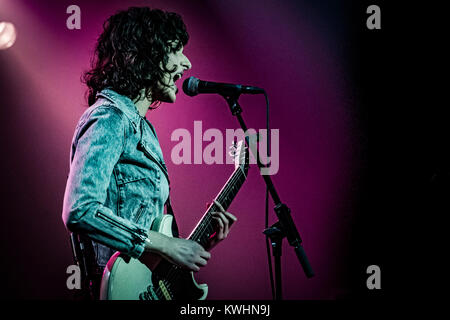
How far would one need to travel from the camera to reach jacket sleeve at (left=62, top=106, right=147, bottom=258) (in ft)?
4.09

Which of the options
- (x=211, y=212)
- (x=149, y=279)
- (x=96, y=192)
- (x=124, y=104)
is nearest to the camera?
(x=96, y=192)

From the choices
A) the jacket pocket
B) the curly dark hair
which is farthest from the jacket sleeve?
the curly dark hair

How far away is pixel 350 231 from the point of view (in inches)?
112

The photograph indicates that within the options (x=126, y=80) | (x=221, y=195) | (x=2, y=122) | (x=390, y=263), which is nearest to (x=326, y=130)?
(x=390, y=263)

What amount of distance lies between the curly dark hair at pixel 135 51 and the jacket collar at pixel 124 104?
0.04 meters

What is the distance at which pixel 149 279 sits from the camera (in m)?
1.43

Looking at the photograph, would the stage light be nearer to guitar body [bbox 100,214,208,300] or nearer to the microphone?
the microphone

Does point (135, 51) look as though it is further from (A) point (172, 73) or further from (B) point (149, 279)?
(B) point (149, 279)

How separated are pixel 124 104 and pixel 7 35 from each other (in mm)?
1929

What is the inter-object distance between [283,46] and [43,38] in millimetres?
1859

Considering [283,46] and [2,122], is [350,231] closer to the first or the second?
[283,46]

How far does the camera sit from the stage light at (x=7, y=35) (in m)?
2.82

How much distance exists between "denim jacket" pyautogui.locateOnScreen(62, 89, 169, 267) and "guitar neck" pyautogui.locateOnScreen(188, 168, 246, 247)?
22 centimetres

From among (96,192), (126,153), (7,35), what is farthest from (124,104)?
(7,35)
